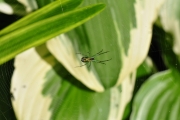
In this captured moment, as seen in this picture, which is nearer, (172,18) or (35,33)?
(35,33)

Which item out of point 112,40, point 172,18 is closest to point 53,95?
point 112,40

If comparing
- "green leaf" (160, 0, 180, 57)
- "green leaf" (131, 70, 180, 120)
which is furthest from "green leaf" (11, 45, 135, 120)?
"green leaf" (160, 0, 180, 57)

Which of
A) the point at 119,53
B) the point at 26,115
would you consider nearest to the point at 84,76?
the point at 119,53

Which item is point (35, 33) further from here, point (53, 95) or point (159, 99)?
point (159, 99)

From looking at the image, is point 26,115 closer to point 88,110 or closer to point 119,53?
point 88,110

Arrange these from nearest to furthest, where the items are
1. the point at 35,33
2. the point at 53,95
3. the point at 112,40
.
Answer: the point at 35,33 → the point at 112,40 → the point at 53,95

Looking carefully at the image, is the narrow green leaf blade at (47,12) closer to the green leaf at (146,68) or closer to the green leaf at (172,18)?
the green leaf at (172,18)

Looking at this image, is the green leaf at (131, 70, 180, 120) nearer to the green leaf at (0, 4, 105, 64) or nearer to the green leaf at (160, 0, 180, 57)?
the green leaf at (160, 0, 180, 57)
